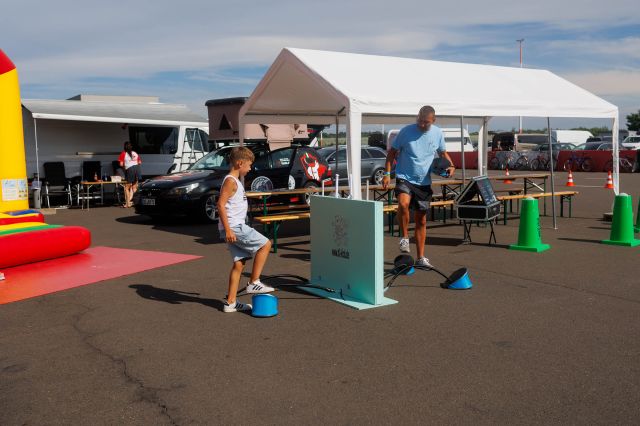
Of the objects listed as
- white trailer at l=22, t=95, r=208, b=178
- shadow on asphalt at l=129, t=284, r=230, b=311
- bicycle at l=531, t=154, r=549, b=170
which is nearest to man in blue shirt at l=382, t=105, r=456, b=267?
shadow on asphalt at l=129, t=284, r=230, b=311

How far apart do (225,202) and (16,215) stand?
17.9ft

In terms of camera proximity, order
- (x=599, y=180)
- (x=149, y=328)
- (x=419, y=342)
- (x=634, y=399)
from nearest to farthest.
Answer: (x=634, y=399), (x=419, y=342), (x=149, y=328), (x=599, y=180)

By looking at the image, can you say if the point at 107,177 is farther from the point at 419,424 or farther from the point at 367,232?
the point at 419,424

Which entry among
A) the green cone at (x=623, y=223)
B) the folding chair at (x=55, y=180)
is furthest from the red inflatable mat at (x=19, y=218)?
the green cone at (x=623, y=223)

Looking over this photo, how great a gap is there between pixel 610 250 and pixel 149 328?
678 centimetres

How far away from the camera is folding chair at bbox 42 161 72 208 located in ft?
57.9

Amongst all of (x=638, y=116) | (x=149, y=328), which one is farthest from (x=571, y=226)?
(x=638, y=116)

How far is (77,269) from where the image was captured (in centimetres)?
884

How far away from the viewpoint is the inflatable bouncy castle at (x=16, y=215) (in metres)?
8.91

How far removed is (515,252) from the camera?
9422 millimetres

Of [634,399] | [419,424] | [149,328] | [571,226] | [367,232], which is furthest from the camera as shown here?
[571,226]

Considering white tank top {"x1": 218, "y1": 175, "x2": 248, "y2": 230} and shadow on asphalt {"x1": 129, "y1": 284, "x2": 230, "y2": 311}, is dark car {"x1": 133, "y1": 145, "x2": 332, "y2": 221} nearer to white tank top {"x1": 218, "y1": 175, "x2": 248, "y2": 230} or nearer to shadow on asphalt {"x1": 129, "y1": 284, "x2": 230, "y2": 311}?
shadow on asphalt {"x1": 129, "y1": 284, "x2": 230, "y2": 311}

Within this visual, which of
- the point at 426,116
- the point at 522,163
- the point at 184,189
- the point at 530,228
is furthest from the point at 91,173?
the point at 522,163

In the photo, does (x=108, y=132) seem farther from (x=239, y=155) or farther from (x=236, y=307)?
(x=236, y=307)
